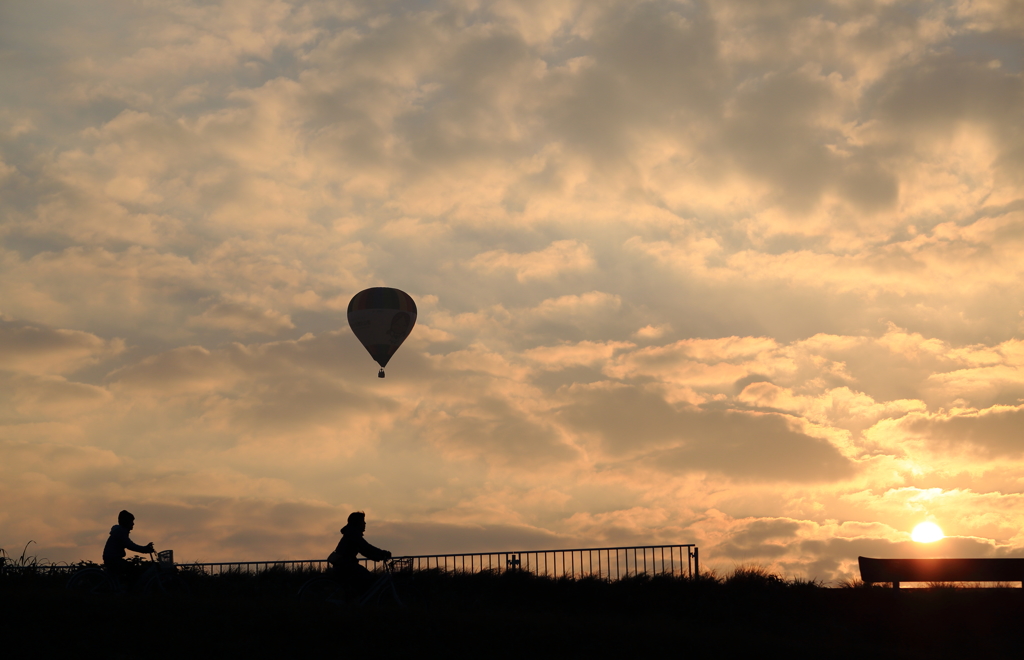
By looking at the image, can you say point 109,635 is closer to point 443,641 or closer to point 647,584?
point 443,641

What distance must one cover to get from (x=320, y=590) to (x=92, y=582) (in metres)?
4.71

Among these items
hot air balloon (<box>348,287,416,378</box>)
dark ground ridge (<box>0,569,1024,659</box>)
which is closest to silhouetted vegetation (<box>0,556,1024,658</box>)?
dark ground ridge (<box>0,569,1024,659</box>)

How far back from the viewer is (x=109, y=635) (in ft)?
47.9

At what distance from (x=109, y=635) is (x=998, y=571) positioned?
67.9ft

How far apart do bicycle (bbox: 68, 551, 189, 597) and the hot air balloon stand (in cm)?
2186

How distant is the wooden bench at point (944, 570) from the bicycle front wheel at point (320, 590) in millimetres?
13796

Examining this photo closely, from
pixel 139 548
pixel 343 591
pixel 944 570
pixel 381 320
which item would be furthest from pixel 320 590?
pixel 381 320

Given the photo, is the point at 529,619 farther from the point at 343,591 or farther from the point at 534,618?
the point at 343,591

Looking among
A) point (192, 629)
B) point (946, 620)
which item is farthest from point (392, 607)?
point (946, 620)

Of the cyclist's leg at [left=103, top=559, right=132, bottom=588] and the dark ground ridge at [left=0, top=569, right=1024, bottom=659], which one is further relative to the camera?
the cyclist's leg at [left=103, top=559, right=132, bottom=588]

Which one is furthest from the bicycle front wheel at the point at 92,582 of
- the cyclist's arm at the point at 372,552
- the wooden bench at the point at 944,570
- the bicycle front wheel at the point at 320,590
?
the wooden bench at the point at 944,570

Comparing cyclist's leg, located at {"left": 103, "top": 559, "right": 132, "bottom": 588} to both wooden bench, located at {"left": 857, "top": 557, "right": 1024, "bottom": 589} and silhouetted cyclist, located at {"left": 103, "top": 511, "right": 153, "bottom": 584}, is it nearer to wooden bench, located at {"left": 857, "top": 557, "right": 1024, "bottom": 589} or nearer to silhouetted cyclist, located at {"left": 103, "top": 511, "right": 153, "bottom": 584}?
silhouetted cyclist, located at {"left": 103, "top": 511, "right": 153, "bottom": 584}

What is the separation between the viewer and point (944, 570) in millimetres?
22984

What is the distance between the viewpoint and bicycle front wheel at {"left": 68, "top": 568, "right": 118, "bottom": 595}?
1806 cm
